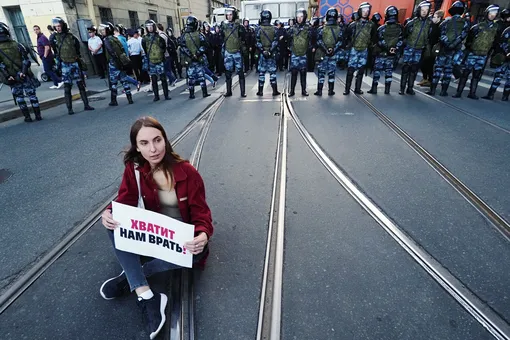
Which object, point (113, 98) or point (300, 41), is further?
point (113, 98)

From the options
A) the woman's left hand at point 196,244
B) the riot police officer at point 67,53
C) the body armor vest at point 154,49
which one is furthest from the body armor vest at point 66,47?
the woman's left hand at point 196,244

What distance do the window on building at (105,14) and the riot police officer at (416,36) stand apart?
13.7 meters

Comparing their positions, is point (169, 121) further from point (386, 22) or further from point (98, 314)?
point (386, 22)

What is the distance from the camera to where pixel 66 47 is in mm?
6773

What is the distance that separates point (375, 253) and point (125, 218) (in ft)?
6.29

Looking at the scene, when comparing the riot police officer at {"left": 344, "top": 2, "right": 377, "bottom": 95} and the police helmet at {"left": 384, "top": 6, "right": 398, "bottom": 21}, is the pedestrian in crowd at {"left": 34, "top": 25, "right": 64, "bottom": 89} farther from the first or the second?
the police helmet at {"left": 384, "top": 6, "right": 398, "bottom": 21}

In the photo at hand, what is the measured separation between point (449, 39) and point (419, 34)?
2.48ft

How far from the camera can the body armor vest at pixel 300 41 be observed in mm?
7672

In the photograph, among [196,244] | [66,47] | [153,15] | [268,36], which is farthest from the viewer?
[153,15]

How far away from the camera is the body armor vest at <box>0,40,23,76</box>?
6.00 metres

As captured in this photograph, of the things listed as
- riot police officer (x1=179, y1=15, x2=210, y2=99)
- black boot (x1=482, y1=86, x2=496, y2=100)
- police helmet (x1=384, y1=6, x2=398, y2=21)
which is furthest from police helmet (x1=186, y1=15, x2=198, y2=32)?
black boot (x1=482, y1=86, x2=496, y2=100)

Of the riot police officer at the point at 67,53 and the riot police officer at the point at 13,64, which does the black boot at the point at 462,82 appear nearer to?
the riot police officer at the point at 67,53

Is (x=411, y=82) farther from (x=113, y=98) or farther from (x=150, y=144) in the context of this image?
(x=113, y=98)

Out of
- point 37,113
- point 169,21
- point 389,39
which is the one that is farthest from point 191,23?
point 169,21
